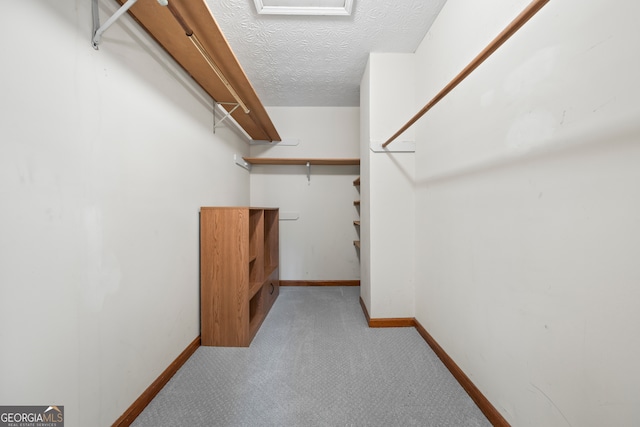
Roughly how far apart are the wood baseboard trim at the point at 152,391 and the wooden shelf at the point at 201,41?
190cm

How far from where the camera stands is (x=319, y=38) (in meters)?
1.80

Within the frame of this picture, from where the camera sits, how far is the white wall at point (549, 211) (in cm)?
63

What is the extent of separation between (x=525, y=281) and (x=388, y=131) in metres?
1.50

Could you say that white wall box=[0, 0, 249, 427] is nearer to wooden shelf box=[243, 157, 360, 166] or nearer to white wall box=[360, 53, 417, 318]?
wooden shelf box=[243, 157, 360, 166]

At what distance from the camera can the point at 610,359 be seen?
650 millimetres

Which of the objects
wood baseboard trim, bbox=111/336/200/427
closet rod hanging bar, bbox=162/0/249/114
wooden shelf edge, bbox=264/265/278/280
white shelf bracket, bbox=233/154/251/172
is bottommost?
wood baseboard trim, bbox=111/336/200/427

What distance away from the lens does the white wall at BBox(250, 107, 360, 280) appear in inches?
122

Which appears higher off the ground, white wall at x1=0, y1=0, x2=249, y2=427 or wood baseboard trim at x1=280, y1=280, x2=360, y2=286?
white wall at x1=0, y1=0, x2=249, y2=427

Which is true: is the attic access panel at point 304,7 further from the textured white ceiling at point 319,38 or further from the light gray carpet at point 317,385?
the light gray carpet at point 317,385

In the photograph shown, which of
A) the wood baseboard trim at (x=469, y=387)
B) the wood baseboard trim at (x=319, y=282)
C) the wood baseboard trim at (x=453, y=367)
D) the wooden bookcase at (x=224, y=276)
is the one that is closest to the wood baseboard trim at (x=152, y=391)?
the wooden bookcase at (x=224, y=276)

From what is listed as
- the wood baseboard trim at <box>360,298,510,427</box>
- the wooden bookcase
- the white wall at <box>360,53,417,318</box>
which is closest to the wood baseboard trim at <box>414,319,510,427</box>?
the wood baseboard trim at <box>360,298,510,427</box>

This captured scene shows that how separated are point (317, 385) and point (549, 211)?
1413 millimetres

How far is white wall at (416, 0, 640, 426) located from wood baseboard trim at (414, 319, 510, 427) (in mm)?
54

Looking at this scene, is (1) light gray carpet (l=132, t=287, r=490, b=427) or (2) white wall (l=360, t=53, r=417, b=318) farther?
(2) white wall (l=360, t=53, r=417, b=318)
